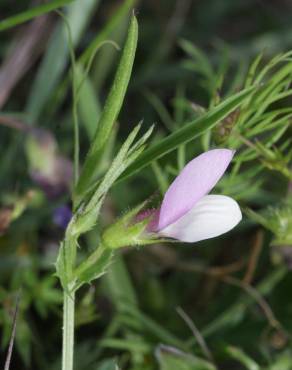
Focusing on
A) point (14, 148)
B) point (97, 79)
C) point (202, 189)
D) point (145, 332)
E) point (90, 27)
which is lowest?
point (202, 189)

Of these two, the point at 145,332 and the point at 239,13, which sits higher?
the point at 239,13

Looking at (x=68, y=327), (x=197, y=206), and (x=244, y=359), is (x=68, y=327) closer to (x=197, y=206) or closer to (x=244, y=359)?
(x=197, y=206)

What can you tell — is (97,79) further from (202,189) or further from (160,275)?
(202,189)

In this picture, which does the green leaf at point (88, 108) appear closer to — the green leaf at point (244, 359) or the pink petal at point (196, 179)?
the green leaf at point (244, 359)

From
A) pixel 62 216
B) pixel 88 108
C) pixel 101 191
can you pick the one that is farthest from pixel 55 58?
pixel 101 191

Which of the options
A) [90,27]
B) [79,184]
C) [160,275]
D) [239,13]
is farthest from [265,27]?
[79,184]

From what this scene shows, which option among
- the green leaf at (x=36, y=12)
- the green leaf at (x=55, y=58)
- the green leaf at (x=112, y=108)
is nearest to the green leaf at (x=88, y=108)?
the green leaf at (x=55, y=58)
